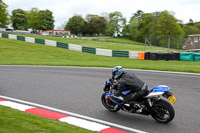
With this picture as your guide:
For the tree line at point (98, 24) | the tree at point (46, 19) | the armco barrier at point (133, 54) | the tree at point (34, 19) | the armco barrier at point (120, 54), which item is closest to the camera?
the armco barrier at point (133, 54)

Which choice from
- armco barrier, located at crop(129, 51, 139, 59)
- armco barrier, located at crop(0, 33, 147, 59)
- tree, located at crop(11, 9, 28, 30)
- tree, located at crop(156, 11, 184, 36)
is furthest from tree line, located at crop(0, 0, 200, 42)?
armco barrier, located at crop(129, 51, 139, 59)

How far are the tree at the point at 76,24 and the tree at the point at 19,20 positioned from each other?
981 inches

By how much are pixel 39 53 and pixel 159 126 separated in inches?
1019

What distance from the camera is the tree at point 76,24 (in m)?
115

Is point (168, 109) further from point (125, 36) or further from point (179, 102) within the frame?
point (125, 36)

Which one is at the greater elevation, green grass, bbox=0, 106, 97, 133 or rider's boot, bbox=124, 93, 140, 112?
rider's boot, bbox=124, 93, 140, 112

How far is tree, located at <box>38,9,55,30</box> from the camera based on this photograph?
114037mm

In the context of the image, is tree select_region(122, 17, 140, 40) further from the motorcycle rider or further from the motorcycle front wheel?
the motorcycle rider

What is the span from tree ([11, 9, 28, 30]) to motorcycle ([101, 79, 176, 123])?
119283mm

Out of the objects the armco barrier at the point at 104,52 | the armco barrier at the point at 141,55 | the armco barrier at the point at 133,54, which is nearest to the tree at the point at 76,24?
the armco barrier at the point at 104,52

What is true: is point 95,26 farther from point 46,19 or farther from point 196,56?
point 196,56

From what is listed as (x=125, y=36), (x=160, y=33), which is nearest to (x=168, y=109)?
(x=160, y=33)

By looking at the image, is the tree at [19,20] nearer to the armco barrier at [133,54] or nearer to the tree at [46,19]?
the tree at [46,19]

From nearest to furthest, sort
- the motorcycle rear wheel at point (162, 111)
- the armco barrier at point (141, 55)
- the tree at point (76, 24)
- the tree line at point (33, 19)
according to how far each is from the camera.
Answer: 1. the motorcycle rear wheel at point (162, 111)
2. the armco barrier at point (141, 55)
3. the tree line at point (33, 19)
4. the tree at point (76, 24)
